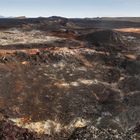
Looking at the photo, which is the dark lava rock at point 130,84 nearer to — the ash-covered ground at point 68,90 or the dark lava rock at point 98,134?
the ash-covered ground at point 68,90

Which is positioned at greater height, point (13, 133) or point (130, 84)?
point (130, 84)

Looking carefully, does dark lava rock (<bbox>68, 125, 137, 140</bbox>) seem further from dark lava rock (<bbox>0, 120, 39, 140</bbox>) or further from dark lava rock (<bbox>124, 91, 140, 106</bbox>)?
dark lava rock (<bbox>124, 91, 140, 106</bbox>)

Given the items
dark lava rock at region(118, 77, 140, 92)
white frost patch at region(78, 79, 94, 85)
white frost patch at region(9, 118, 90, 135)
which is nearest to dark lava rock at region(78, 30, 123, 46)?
dark lava rock at region(118, 77, 140, 92)

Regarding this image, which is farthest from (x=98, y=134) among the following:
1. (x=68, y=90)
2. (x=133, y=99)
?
(x=133, y=99)

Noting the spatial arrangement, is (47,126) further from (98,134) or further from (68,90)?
(68,90)

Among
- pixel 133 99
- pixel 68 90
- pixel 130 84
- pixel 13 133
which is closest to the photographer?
pixel 13 133

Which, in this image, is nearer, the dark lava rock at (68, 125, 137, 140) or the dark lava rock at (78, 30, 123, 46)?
the dark lava rock at (68, 125, 137, 140)

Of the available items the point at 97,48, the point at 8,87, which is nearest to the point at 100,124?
the point at 8,87

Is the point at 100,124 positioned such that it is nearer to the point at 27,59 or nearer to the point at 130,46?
the point at 27,59

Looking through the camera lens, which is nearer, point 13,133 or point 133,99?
point 13,133
